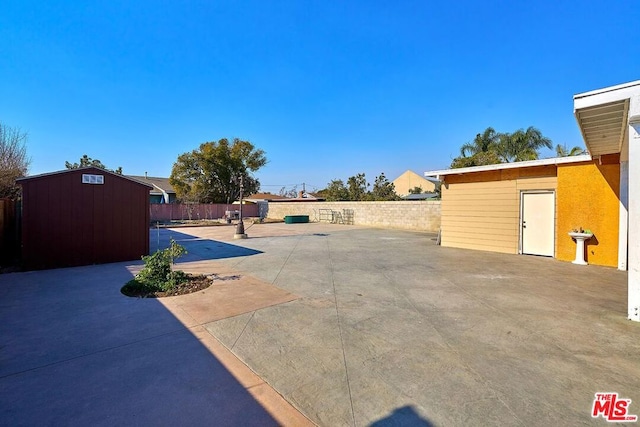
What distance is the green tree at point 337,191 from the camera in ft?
113

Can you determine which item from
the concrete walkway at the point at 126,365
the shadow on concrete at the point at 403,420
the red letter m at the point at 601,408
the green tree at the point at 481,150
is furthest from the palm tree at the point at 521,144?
the shadow on concrete at the point at 403,420

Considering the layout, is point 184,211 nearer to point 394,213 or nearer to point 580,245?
point 394,213

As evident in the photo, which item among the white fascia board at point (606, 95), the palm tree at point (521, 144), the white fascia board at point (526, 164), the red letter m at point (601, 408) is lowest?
the red letter m at point (601, 408)

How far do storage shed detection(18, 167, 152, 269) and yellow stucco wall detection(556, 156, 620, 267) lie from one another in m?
11.5

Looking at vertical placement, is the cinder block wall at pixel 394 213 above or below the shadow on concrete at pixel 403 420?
above

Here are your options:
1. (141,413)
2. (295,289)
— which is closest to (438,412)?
(141,413)

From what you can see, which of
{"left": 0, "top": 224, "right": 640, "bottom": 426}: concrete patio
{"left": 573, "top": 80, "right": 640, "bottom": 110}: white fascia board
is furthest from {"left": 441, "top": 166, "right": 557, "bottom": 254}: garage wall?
{"left": 573, "top": 80, "right": 640, "bottom": 110}: white fascia board

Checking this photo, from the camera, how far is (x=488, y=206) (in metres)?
9.82

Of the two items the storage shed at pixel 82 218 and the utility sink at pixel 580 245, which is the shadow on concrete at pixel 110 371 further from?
the utility sink at pixel 580 245

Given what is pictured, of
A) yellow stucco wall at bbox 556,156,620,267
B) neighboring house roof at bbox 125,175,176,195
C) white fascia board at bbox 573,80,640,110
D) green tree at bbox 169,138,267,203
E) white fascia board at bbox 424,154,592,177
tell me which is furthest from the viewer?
neighboring house roof at bbox 125,175,176,195

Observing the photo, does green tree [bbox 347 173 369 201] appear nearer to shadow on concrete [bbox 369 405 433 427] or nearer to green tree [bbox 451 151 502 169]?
green tree [bbox 451 151 502 169]

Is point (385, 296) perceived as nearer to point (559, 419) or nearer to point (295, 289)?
point (295, 289)

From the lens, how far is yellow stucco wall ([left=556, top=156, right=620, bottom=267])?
724cm

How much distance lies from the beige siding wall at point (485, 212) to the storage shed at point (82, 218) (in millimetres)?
10033
